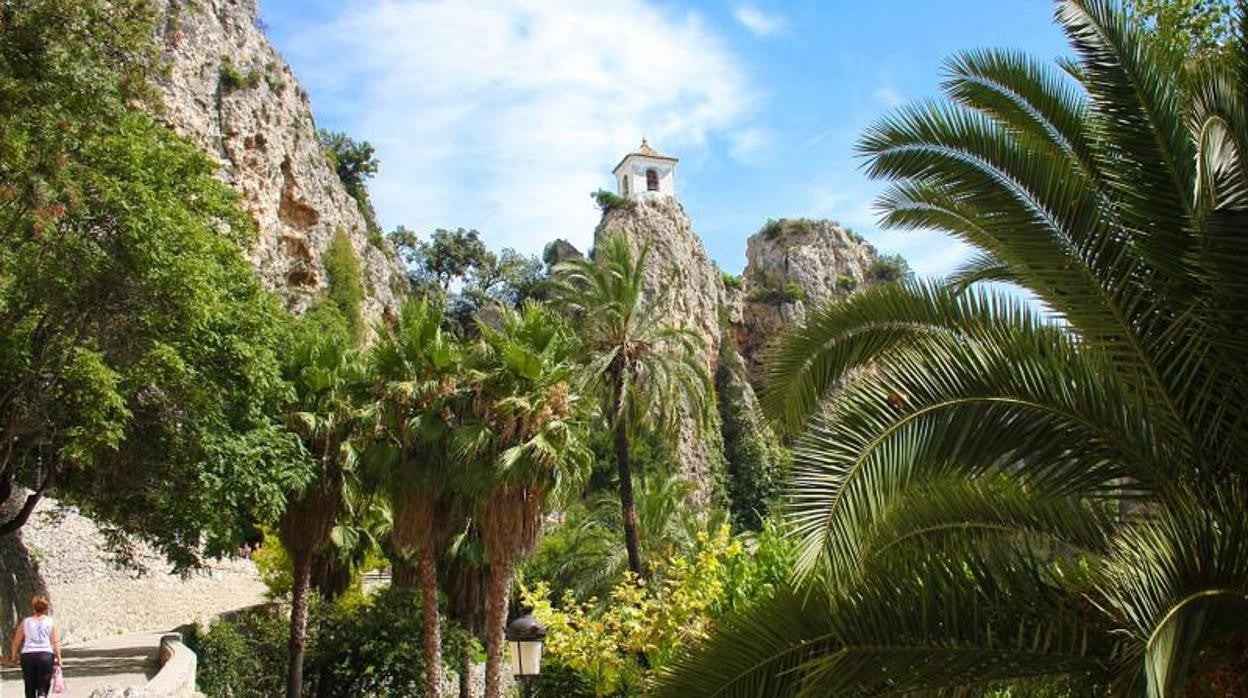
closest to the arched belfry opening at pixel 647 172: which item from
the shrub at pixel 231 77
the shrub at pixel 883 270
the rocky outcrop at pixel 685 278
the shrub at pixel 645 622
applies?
the rocky outcrop at pixel 685 278

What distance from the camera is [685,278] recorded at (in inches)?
2344

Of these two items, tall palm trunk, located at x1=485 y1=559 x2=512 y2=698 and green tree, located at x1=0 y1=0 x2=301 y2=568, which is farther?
tall palm trunk, located at x1=485 y1=559 x2=512 y2=698

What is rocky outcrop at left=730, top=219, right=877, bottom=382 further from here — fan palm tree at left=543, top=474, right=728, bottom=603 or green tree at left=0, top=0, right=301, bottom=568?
green tree at left=0, top=0, right=301, bottom=568

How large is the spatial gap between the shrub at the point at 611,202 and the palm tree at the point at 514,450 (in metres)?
42.5

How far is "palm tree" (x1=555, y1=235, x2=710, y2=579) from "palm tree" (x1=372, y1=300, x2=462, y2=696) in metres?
5.61

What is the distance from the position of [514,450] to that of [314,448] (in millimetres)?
5182

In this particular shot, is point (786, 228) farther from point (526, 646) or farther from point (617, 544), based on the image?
point (526, 646)

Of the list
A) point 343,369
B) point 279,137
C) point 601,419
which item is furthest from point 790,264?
point 343,369

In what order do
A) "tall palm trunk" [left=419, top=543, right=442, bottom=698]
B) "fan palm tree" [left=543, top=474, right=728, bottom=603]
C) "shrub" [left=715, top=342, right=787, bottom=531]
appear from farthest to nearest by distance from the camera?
"shrub" [left=715, top=342, right=787, bottom=531] < "fan palm tree" [left=543, top=474, right=728, bottom=603] < "tall palm trunk" [left=419, top=543, right=442, bottom=698]

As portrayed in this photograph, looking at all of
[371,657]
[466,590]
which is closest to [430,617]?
[371,657]

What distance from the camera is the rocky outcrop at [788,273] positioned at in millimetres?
66750

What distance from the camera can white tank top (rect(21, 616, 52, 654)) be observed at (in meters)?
10.3

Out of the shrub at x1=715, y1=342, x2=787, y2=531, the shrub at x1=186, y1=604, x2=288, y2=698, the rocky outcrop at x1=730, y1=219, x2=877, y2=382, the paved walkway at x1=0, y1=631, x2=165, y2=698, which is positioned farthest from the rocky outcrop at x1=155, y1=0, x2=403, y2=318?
the rocky outcrop at x1=730, y1=219, x2=877, y2=382

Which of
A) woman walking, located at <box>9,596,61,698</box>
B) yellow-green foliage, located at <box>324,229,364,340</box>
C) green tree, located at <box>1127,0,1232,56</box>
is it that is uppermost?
yellow-green foliage, located at <box>324,229,364,340</box>
